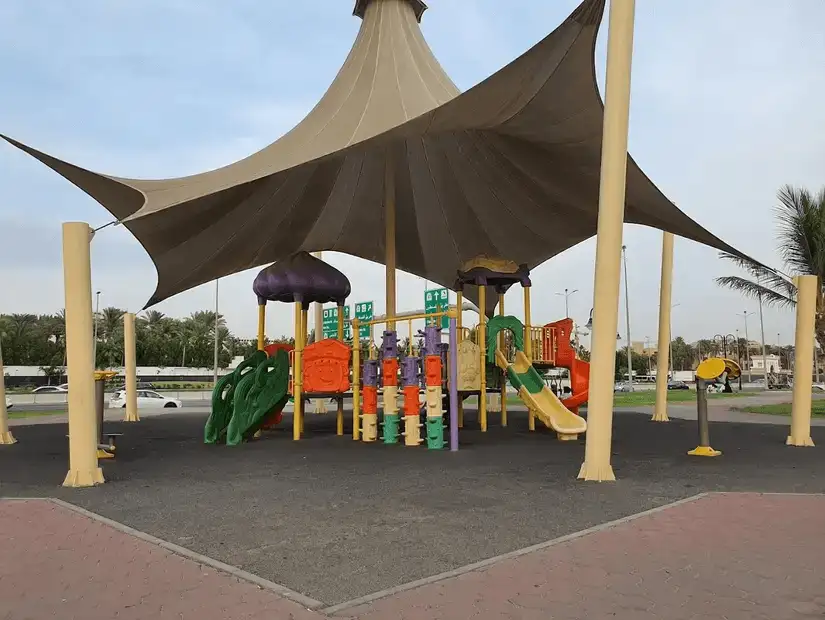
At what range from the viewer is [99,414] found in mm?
12305

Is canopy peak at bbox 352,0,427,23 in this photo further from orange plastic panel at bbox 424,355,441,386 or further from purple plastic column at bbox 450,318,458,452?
orange plastic panel at bbox 424,355,441,386

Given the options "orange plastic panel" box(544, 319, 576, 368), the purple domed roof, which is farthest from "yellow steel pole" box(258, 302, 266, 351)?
"orange plastic panel" box(544, 319, 576, 368)

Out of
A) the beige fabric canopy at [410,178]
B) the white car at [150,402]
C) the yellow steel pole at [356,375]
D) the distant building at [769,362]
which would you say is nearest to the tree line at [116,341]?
the white car at [150,402]

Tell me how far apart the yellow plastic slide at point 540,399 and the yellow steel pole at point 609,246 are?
4793 millimetres

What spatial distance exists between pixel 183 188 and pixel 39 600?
27.5ft

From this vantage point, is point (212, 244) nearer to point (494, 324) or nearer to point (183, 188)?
point (183, 188)

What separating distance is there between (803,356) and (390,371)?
7.53 m

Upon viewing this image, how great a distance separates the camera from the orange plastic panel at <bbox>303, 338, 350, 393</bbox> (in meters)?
13.9

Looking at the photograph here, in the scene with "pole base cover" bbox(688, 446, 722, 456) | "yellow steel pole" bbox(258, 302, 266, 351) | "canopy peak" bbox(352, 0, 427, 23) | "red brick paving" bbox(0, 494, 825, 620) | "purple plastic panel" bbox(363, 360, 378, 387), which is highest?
"canopy peak" bbox(352, 0, 427, 23)

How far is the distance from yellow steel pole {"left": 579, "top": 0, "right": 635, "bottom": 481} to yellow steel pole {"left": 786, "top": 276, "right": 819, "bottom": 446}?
228 inches

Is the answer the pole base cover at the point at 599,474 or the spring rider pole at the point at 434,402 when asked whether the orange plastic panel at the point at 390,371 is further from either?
the pole base cover at the point at 599,474

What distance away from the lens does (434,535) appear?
17.7 ft

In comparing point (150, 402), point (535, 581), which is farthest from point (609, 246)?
point (150, 402)

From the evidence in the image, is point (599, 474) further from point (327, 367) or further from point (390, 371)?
point (327, 367)
